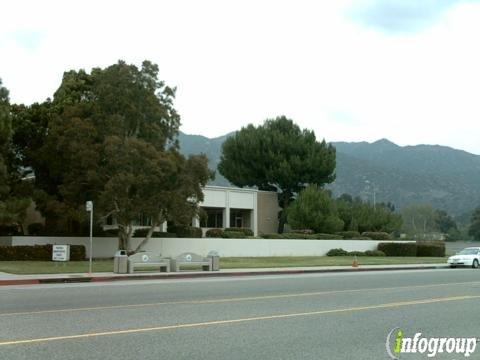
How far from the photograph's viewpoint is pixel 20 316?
11.9 meters

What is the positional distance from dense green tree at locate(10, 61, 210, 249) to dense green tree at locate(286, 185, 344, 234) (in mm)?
20542

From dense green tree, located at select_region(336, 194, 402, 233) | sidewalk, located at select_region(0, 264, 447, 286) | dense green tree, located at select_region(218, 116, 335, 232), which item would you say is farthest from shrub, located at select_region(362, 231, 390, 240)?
sidewalk, located at select_region(0, 264, 447, 286)

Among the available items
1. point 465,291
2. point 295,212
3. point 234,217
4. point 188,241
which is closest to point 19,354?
point 465,291

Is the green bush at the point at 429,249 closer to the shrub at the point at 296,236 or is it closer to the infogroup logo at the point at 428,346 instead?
the shrub at the point at 296,236

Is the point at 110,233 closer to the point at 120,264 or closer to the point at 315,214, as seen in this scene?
the point at 120,264

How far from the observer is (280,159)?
215ft

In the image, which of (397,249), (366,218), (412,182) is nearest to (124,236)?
(397,249)

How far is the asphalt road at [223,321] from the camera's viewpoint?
871 centimetres

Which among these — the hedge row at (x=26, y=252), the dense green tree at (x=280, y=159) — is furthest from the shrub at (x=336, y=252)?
the hedge row at (x=26, y=252)

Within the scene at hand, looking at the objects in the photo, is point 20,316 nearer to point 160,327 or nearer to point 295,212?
point 160,327

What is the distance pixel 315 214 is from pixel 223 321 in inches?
1730

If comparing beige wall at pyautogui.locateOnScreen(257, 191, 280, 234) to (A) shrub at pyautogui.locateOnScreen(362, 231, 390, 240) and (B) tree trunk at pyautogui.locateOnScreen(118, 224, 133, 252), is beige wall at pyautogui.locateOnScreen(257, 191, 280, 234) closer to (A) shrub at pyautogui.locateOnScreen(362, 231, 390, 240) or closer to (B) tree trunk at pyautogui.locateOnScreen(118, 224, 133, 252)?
(A) shrub at pyautogui.locateOnScreen(362, 231, 390, 240)

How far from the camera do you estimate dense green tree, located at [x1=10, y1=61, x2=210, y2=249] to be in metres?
32.6

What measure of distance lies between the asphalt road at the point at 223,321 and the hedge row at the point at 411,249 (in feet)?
110
